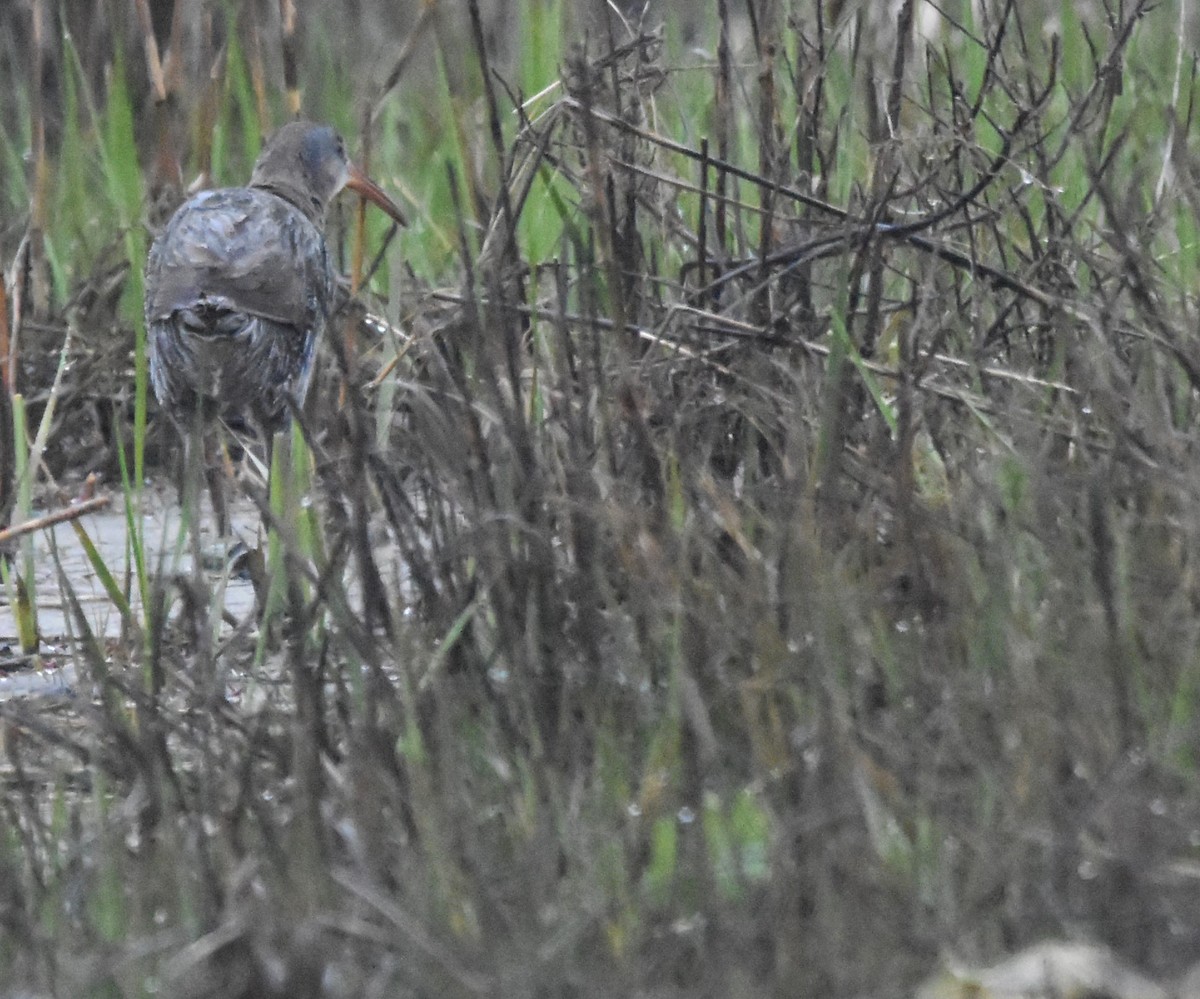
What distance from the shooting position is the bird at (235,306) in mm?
5207

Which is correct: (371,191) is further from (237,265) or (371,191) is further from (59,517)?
(59,517)

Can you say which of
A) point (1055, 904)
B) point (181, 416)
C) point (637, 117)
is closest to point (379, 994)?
point (1055, 904)

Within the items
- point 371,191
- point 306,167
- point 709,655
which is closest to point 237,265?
point 371,191

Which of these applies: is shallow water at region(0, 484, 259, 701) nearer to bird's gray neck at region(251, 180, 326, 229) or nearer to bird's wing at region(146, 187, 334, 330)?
bird's wing at region(146, 187, 334, 330)

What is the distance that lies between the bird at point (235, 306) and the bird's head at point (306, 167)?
35 centimetres

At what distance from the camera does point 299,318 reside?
533 centimetres

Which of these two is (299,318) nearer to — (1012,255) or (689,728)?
(1012,255)

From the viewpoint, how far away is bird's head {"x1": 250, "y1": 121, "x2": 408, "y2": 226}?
598 cm

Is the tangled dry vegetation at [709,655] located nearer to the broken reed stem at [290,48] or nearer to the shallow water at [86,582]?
the shallow water at [86,582]

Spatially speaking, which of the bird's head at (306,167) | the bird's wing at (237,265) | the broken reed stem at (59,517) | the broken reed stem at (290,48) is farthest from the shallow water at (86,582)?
the bird's head at (306,167)

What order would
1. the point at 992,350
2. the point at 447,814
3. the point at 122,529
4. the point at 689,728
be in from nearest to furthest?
the point at 447,814
the point at 689,728
the point at 992,350
the point at 122,529

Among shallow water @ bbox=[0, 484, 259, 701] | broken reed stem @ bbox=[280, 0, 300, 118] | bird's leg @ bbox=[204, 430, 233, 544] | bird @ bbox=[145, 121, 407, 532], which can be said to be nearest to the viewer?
shallow water @ bbox=[0, 484, 259, 701]

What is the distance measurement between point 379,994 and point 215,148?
4.72 m

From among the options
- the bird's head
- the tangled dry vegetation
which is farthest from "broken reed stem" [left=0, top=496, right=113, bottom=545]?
the bird's head
